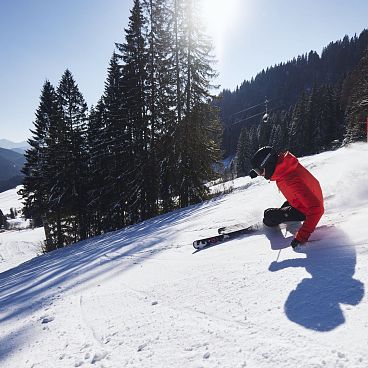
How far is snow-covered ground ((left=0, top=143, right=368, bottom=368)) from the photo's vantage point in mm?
2225

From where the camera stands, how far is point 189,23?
2108 cm

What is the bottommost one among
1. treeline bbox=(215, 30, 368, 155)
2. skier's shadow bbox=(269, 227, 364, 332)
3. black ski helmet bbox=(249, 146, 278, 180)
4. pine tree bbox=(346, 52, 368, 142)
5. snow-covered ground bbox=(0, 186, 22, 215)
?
skier's shadow bbox=(269, 227, 364, 332)

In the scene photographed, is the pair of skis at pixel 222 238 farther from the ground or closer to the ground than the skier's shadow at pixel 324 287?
farther from the ground

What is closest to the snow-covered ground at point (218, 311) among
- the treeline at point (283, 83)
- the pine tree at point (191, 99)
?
the pine tree at point (191, 99)

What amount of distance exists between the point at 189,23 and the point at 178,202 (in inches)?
478

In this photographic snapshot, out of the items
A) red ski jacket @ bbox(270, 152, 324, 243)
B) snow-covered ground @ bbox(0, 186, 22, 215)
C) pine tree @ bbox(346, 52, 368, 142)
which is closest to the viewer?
red ski jacket @ bbox(270, 152, 324, 243)

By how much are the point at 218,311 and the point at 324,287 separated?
100 cm

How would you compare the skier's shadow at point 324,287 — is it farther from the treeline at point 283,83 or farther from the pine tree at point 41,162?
the treeline at point 283,83

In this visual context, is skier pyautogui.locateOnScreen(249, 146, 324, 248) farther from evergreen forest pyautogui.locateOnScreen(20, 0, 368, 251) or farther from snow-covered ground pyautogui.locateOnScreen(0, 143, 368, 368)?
evergreen forest pyautogui.locateOnScreen(20, 0, 368, 251)

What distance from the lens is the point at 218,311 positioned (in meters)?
2.94

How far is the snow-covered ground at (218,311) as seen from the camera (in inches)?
87.6

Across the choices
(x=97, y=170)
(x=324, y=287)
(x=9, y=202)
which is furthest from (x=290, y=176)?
(x=9, y=202)

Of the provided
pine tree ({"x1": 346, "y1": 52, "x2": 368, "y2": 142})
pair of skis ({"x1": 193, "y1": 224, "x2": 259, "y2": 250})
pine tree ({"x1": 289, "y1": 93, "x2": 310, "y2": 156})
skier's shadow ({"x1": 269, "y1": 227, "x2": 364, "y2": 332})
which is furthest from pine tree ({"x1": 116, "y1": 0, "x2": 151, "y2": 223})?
pine tree ({"x1": 289, "y1": 93, "x2": 310, "y2": 156})

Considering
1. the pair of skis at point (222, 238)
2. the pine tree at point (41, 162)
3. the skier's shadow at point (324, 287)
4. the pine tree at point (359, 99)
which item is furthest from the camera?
the pine tree at point (41, 162)
